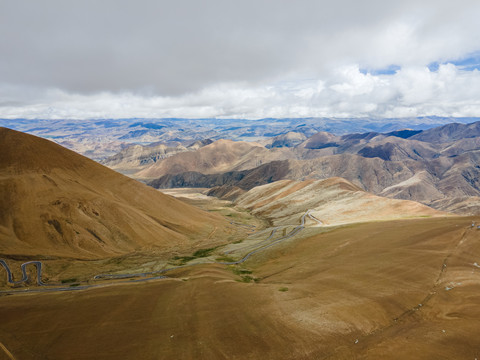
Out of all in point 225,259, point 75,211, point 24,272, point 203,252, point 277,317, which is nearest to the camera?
point 277,317

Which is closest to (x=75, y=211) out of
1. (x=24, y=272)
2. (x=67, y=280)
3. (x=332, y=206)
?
(x=24, y=272)

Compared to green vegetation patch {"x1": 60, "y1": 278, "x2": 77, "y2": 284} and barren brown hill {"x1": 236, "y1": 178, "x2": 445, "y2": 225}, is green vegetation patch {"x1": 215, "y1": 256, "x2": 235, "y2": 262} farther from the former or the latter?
barren brown hill {"x1": 236, "y1": 178, "x2": 445, "y2": 225}

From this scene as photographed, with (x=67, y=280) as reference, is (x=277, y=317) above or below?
above

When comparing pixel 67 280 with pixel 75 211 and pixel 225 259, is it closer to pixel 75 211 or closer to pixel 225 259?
pixel 75 211

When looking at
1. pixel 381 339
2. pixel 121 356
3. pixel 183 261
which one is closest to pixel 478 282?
pixel 381 339

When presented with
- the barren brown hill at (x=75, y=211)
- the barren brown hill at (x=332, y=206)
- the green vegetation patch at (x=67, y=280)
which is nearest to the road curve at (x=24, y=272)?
the green vegetation patch at (x=67, y=280)

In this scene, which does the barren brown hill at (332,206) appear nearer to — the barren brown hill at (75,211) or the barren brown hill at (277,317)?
the barren brown hill at (75,211)

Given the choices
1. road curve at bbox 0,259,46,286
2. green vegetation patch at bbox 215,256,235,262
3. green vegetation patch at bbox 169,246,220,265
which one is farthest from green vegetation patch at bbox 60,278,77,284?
green vegetation patch at bbox 215,256,235,262
